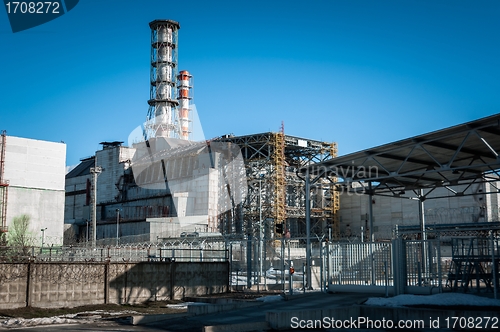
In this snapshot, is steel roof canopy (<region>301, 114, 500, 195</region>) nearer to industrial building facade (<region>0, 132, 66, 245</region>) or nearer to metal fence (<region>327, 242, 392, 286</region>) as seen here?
metal fence (<region>327, 242, 392, 286</region>)

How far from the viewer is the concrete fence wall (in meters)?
25.1

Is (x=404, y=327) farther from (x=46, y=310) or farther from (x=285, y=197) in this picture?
(x=285, y=197)

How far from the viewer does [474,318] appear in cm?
1432

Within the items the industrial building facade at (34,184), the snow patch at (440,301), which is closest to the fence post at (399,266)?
the snow patch at (440,301)

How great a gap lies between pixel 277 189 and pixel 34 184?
2454cm

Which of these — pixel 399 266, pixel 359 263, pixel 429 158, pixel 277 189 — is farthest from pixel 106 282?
pixel 277 189

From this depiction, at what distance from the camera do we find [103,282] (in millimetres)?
27672

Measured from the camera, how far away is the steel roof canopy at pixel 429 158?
19.3m

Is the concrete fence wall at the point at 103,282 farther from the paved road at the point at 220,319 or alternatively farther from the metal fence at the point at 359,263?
the metal fence at the point at 359,263

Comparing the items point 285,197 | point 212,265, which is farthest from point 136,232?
point 212,265

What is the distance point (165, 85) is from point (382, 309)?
74.8 metres

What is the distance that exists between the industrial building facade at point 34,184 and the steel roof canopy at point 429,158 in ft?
125

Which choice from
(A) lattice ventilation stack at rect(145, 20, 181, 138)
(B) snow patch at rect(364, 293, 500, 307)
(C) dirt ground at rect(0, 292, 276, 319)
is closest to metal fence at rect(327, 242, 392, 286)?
(B) snow patch at rect(364, 293, 500, 307)

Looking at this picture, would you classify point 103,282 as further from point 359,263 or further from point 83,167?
point 83,167
